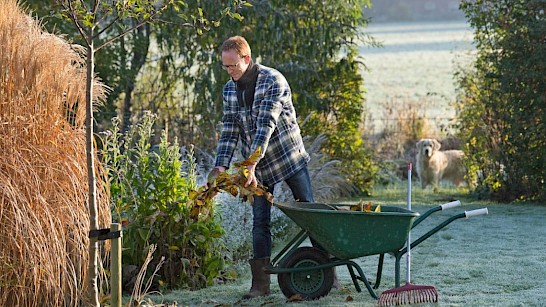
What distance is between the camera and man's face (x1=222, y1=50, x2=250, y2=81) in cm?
501

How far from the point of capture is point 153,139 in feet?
35.7

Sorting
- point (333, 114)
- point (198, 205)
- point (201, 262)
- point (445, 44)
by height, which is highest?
point (445, 44)

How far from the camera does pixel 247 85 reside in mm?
5148

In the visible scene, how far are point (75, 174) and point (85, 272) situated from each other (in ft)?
1.59

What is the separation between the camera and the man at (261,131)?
5.02 meters

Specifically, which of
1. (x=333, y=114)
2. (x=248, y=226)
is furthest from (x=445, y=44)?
(x=248, y=226)

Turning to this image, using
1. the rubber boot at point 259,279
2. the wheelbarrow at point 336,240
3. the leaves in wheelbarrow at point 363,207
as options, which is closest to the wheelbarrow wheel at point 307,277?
the wheelbarrow at point 336,240

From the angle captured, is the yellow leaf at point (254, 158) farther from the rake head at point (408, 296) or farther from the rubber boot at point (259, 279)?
the rake head at point (408, 296)

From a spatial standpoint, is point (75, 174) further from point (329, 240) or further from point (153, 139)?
point (153, 139)

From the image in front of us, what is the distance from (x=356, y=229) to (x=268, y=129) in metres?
0.69

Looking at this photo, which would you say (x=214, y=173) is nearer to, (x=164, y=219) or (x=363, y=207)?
(x=164, y=219)

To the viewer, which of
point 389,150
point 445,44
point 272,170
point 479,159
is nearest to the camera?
point 272,170

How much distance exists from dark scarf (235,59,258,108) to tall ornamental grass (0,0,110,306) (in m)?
0.85

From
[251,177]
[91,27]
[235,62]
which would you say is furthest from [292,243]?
[91,27]
